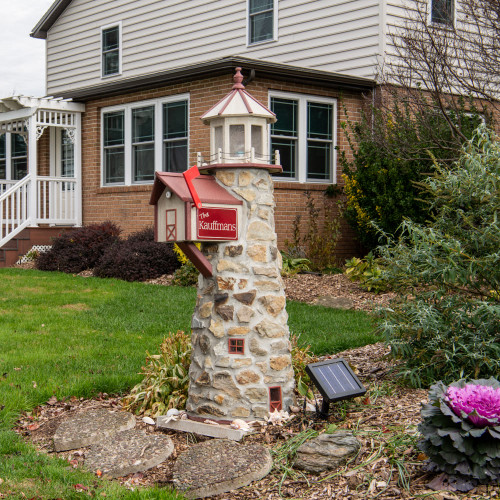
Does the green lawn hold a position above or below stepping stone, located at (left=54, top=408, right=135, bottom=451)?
above

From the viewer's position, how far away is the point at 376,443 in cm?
420

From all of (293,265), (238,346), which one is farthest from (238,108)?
(293,265)

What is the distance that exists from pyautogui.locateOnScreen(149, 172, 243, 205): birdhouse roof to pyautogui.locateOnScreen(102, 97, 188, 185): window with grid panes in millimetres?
8984

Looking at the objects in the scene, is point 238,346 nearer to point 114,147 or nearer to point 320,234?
point 320,234

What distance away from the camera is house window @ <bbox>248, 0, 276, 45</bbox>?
1621 cm

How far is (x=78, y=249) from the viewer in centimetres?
1368

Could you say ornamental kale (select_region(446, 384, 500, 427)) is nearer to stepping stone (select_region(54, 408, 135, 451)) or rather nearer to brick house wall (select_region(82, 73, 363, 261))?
stepping stone (select_region(54, 408, 135, 451))

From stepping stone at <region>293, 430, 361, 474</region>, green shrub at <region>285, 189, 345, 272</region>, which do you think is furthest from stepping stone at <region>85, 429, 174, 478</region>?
green shrub at <region>285, 189, 345, 272</region>

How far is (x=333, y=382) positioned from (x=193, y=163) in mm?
9199

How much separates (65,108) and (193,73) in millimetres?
4078

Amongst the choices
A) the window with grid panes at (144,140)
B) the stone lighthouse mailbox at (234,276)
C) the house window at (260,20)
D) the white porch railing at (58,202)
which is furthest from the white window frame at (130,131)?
the stone lighthouse mailbox at (234,276)

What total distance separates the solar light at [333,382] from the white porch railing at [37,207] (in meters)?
11.5

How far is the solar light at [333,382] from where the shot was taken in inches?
180

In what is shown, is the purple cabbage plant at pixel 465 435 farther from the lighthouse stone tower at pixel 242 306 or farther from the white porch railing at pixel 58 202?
the white porch railing at pixel 58 202
